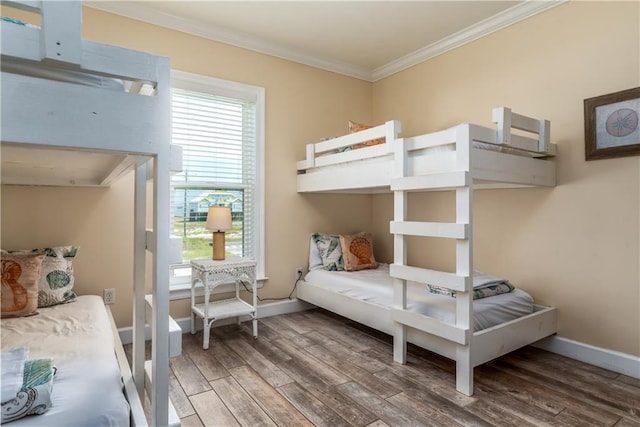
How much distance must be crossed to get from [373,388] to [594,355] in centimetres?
150

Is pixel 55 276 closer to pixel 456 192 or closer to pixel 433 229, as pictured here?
pixel 433 229

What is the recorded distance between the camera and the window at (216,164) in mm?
2877

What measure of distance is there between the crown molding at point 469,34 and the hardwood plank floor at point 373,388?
2.41 m

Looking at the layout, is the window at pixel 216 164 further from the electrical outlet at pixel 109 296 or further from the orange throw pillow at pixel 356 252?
the orange throw pillow at pixel 356 252

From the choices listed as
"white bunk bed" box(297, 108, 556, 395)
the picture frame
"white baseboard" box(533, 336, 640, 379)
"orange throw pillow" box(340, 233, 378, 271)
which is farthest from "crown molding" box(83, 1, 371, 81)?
"white baseboard" box(533, 336, 640, 379)

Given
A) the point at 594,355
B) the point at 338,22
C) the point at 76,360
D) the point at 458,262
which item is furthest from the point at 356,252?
the point at 76,360

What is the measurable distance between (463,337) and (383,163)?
1.22 meters

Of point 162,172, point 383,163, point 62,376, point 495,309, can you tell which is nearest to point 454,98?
point 383,163

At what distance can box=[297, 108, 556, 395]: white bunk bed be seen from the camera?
6.23 feet

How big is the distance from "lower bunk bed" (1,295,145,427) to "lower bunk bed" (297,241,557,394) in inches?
60.8

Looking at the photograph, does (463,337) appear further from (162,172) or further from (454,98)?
(454,98)

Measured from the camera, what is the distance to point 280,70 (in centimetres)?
332

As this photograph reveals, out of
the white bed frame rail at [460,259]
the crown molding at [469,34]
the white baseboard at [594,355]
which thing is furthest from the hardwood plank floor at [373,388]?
the crown molding at [469,34]

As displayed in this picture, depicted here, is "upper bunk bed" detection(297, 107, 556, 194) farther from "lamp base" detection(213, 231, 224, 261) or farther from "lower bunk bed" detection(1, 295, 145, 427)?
"lower bunk bed" detection(1, 295, 145, 427)
